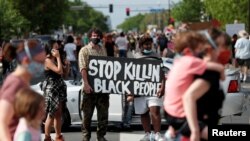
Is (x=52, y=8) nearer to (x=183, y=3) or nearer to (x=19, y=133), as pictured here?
(x=183, y=3)

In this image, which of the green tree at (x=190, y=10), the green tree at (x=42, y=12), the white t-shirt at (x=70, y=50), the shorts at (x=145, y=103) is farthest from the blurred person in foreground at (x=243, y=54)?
the green tree at (x=190, y=10)

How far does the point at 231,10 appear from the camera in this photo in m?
52.2

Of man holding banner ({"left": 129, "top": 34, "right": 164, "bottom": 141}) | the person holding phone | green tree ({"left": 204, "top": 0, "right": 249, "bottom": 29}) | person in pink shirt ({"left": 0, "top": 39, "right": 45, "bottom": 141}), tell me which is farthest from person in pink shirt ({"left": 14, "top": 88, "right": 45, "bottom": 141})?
green tree ({"left": 204, "top": 0, "right": 249, "bottom": 29})

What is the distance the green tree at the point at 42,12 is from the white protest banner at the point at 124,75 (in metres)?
57.3

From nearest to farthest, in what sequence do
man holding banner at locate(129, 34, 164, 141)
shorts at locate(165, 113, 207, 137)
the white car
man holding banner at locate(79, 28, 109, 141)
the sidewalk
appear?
shorts at locate(165, 113, 207, 137) → man holding banner at locate(129, 34, 164, 141) → man holding banner at locate(79, 28, 109, 141) → the sidewalk → the white car

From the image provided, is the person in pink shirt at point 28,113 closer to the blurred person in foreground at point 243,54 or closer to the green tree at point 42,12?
the blurred person in foreground at point 243,54

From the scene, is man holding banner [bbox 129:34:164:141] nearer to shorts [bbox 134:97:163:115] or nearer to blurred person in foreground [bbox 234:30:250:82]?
shorts [bbox 134:97:163:115]

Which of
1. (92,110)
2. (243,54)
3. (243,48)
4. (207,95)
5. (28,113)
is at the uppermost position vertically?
(207,95)

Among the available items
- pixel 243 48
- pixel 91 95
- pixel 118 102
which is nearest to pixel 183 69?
pixel 91 95

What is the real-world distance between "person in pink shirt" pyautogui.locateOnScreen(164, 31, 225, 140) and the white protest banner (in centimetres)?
516

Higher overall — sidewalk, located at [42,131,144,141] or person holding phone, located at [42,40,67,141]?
person holding phone, located at [42,40,67,141]

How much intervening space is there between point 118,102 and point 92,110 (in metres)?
1.62

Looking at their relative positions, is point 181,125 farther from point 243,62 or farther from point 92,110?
point 243,62

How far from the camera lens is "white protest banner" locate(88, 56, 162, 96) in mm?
10680
